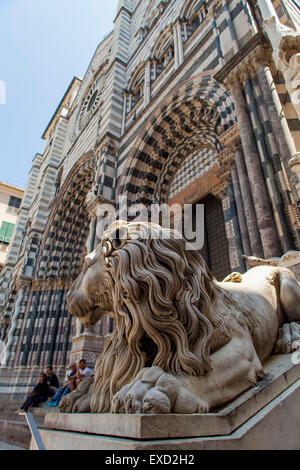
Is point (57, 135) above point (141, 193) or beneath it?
above

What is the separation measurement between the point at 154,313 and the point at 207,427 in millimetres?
446

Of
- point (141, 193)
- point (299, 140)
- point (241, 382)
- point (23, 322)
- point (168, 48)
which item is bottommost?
point (241, 382)

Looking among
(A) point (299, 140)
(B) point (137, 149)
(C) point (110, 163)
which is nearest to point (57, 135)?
A: (C) point (110, 163)

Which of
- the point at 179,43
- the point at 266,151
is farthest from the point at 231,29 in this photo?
the point at 179,43

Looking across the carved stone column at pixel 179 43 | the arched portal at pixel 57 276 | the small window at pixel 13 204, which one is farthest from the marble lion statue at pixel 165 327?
the small window at pixel 13 204

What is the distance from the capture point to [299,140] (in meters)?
3.17

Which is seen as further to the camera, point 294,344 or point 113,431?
point 294,344

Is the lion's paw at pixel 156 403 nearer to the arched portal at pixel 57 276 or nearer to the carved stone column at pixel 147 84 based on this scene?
the carved stone column at pixel 147 84

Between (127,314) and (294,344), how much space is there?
1.00 metres

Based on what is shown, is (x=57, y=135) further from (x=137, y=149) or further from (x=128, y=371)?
(x=128, y=371)

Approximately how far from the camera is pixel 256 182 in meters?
3.64

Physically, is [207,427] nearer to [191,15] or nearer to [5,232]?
[191,15]

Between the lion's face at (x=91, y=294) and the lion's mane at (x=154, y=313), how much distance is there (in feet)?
0.21

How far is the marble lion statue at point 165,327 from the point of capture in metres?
1.01
